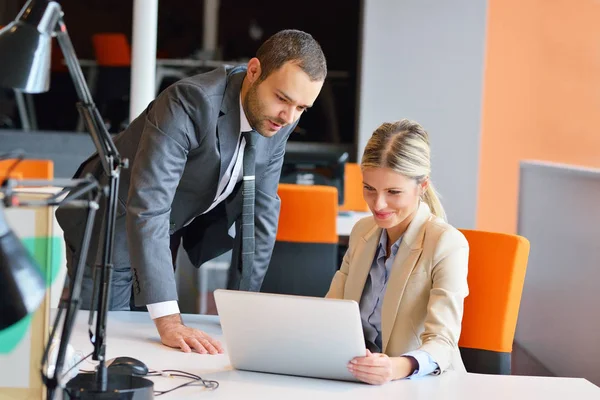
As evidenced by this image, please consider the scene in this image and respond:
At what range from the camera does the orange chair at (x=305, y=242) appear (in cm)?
365

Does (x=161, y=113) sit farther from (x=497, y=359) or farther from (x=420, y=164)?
(x=497, y=359)

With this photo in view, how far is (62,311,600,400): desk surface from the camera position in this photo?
1.54 metres

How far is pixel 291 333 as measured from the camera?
61.6 inches

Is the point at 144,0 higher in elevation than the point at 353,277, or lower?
higher

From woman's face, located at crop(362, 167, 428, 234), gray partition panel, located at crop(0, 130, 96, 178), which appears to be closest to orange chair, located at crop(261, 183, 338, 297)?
woman's face, located at crop(362, 167, 428, 234)

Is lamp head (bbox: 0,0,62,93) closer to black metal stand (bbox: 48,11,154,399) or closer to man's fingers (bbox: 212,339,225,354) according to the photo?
black metal stand (bbox: 48,11,154,399)

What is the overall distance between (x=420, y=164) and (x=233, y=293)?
653mm

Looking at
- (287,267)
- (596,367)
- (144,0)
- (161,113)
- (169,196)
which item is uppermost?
(144,0)

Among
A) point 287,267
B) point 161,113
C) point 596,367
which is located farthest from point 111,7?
point 161,113

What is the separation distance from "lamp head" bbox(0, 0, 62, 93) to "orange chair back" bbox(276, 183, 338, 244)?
2.50 meters

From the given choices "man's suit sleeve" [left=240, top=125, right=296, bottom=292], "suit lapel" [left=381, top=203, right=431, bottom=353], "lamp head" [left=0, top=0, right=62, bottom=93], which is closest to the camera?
"lamp head" [left=0, top=0, right=62, bottom=93]

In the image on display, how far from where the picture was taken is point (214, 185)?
89.3 inches

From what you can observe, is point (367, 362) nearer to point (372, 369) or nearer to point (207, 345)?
point (372, 369)

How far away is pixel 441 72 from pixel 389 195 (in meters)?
5.08
